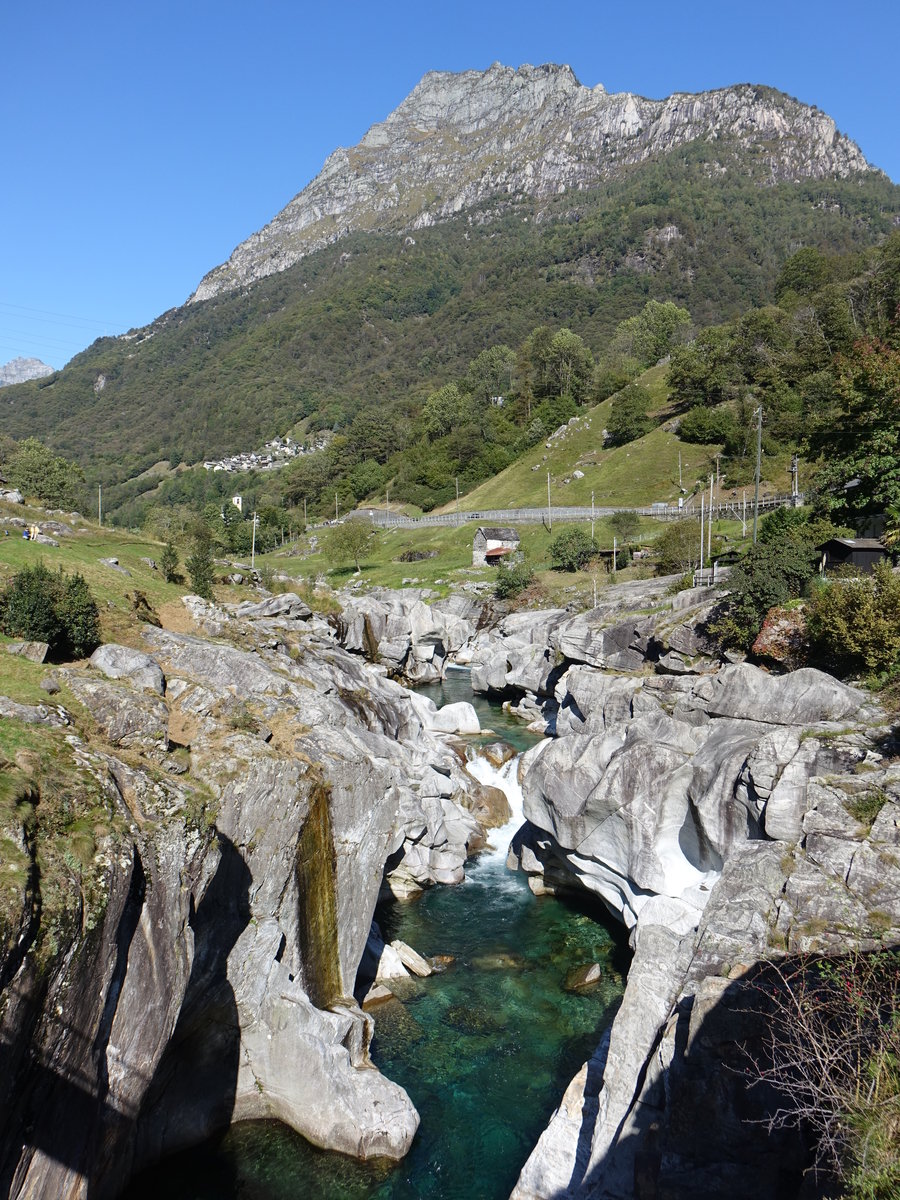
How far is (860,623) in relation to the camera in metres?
25.5

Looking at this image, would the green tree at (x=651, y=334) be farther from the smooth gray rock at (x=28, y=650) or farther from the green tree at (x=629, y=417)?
the smooth gray rock at (x=28, y=650)

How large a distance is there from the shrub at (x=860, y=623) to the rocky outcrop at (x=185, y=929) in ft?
54.3

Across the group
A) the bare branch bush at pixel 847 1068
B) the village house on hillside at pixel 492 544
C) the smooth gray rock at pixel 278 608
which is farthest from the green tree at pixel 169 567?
the village house on hillside at pixel 492 544

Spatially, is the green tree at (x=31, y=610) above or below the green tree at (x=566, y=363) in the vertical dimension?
below

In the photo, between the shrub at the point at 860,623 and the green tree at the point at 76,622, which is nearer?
the green tree at the point at 76,622

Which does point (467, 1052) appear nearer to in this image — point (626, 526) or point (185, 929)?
point (185, 929)

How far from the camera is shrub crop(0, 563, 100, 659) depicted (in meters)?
21.7

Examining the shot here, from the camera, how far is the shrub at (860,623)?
2512cm

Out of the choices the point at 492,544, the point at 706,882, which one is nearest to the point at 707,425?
the point at 492,544

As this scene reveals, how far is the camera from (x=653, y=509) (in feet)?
257

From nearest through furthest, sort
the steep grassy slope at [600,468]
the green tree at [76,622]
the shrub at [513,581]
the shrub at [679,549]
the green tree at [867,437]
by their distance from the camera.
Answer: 1. the green tree at [76,622]
2. the green tree at [867,437]
3. the shrub at [679,549]
4. the shrub at [513,581]
5. the steep grassy slope at [600,468]

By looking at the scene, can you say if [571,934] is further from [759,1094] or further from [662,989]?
[759,1094]

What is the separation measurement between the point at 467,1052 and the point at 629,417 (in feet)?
304

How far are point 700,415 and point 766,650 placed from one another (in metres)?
66.4
